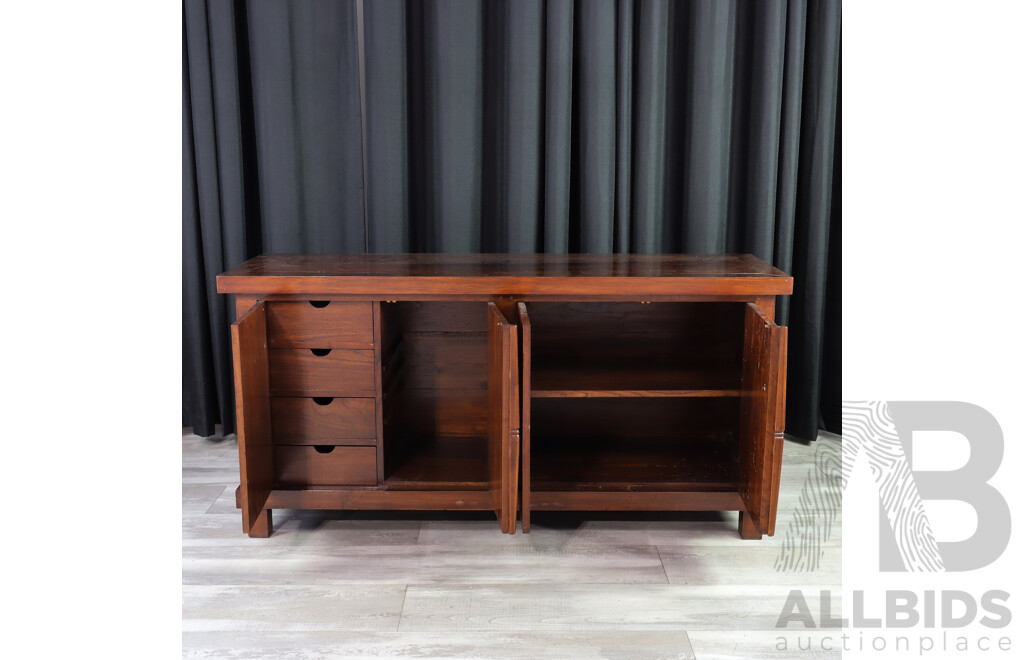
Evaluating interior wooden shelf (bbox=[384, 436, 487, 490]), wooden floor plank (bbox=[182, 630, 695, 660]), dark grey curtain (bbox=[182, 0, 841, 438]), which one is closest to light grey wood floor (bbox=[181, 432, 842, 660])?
wooden floor plank (bbox=[182, 630, 695, 660])

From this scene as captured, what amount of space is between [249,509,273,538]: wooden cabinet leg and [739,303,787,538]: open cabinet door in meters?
1.07

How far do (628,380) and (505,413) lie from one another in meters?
0.38

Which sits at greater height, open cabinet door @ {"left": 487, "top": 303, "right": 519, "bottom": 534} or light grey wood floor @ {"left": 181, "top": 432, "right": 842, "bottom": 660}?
open cabinet door @ {"left": 487, "top": 303, "right": 519, "bottom": 534}

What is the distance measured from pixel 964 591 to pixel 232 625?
139 centimetres

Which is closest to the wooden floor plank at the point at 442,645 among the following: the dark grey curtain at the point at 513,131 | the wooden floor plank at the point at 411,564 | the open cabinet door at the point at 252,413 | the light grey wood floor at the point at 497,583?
the light grey wood floor at the point at 497,583

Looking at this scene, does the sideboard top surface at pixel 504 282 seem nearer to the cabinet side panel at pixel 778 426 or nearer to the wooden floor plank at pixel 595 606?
the cabinet side panel at pixel 778 426

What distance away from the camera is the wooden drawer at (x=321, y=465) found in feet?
5.85

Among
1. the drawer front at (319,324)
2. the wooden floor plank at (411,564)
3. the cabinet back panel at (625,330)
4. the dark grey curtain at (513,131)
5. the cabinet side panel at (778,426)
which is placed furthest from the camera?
the dark grey curtain at (513,131)

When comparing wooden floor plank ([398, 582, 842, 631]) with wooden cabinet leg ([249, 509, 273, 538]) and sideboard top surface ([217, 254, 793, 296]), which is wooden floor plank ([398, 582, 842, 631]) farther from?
sideboard top surface ([217, 254, 793, 296])

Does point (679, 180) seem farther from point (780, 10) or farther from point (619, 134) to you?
point (780, 10)

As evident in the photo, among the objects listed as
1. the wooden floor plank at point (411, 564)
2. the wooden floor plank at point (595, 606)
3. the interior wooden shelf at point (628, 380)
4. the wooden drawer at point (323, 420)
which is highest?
the interior wooden shelf at point (628, 380)

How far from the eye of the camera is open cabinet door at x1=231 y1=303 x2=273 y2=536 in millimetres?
1559

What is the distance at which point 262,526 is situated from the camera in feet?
5.82

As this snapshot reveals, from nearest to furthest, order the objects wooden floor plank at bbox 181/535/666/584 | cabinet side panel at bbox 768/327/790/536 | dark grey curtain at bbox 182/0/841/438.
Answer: cabinet side panel at bbox 768/327/790/536
wooden floor plank at bbox 181/535/666/584
dark grey curtain at bbox 182/0/841/438
